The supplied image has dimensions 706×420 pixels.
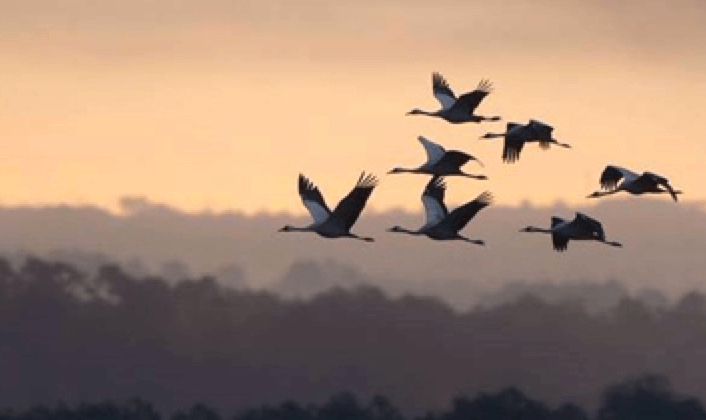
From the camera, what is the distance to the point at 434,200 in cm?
7544

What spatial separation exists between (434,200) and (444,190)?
2.05 feet

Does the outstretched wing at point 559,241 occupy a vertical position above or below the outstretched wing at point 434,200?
below

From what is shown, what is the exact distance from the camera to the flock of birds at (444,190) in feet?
235

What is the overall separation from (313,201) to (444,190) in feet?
9.60

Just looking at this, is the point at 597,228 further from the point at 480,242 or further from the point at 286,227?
the point at 286,227

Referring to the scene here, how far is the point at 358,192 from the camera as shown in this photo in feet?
232

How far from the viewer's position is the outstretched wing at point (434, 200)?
246ft

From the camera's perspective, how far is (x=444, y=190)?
76000mm

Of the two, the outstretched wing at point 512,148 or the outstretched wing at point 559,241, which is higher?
the outstretched wing at point 512,148

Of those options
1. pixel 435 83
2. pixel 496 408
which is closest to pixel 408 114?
pixel 435 83

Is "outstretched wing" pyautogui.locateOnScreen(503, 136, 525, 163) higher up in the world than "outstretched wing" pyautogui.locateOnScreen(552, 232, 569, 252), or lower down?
higher up

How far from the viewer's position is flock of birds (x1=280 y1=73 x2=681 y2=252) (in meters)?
71.6

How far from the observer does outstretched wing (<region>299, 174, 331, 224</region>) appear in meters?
74.0

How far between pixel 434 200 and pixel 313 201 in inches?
97.2
